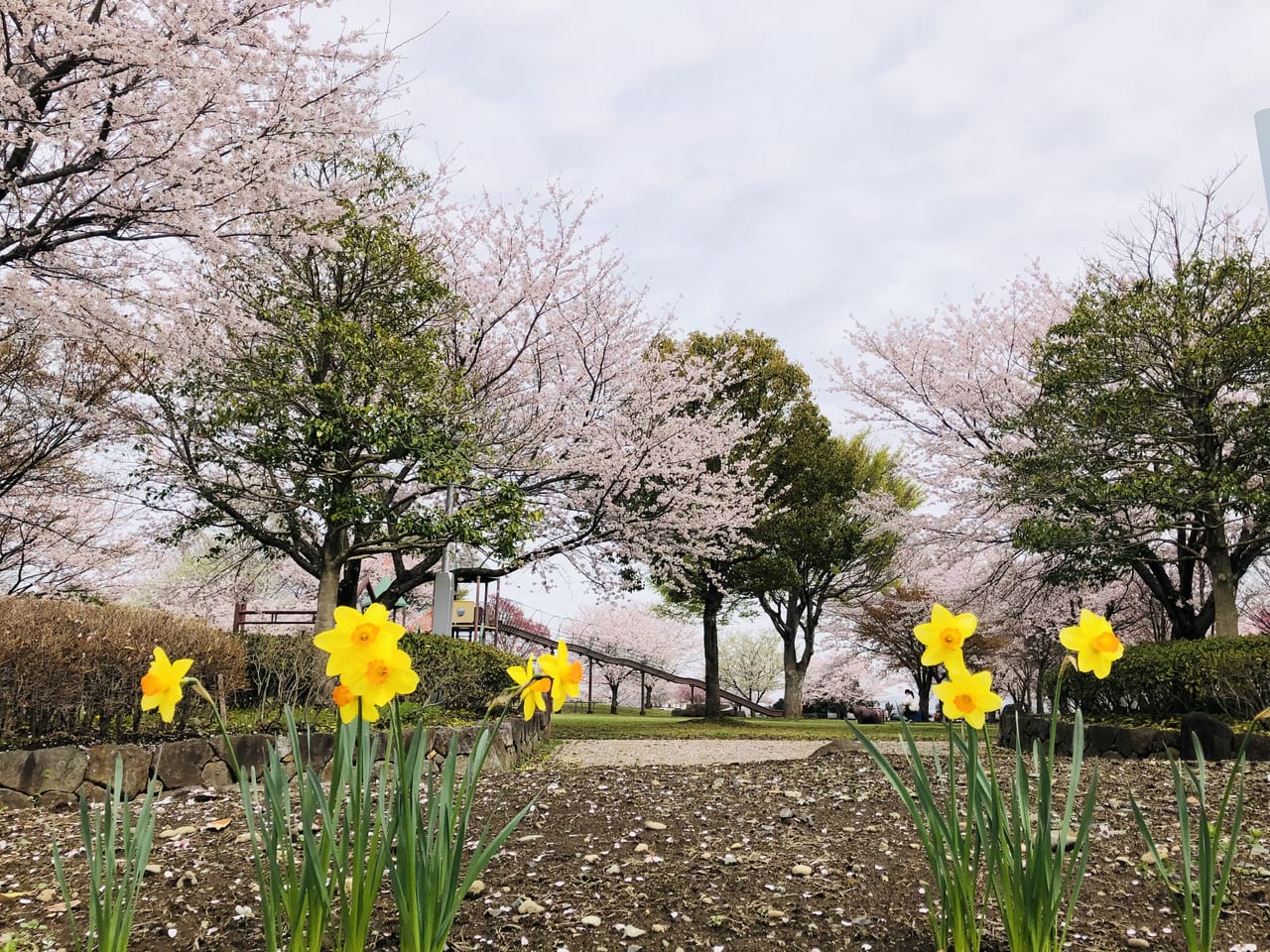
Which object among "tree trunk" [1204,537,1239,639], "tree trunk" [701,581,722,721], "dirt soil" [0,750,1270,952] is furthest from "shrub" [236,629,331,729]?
"tree trunk" [701,581,722,721]

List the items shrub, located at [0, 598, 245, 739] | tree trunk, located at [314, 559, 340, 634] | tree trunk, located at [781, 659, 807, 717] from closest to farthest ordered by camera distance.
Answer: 1. shrub, located at [0, 598, 245, 739]
2. tree trunk, located at [314, 559, 340, 634]
3. tree trunk, located at [781, 659, 807, 717]

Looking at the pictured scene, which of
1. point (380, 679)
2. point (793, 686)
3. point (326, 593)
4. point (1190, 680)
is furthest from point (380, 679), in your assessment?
point (793, 686)

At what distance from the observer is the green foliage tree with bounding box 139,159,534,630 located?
8.80 m

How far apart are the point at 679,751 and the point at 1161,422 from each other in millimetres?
6076

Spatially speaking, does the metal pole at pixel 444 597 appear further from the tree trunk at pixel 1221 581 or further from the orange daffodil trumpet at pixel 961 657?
the orange daffodil trumpet at pixel 961 657

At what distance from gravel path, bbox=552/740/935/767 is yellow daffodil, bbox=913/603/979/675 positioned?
533 centimetres

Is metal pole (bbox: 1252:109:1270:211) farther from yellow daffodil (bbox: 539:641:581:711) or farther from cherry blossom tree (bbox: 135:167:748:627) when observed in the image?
cherry blossom tree (bbox: 135:167:748:627)

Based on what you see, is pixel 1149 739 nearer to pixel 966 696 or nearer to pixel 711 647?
pixel 966 696

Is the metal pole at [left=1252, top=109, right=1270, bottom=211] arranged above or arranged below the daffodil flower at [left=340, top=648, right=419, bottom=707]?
above

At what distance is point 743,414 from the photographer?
16625 millimetres

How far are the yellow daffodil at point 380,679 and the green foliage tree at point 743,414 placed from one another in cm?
1315

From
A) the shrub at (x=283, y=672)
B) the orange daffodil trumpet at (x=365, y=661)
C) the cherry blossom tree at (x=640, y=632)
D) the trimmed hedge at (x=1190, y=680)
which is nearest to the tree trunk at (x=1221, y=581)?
the trimmed hedge at (x=1190, y=680)

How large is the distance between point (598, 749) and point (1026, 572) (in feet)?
25.1

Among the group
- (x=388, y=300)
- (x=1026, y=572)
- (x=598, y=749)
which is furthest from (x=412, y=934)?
(x=1026, y=572)
